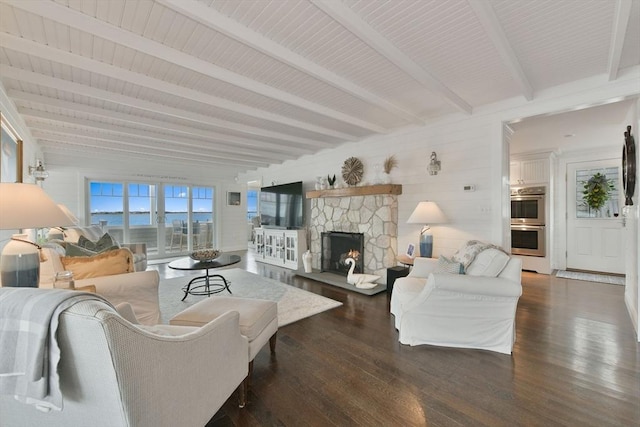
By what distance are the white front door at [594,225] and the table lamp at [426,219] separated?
3.85 metres

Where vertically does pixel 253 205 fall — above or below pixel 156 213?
above

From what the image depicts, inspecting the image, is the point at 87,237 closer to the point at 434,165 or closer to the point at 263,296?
the point at 263,296

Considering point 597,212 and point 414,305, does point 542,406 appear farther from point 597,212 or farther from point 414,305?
point 597,212

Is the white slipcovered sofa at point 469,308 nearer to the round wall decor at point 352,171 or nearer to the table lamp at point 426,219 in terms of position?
the table lamp at point 426,219

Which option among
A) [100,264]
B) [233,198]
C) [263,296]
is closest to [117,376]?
[100,264]

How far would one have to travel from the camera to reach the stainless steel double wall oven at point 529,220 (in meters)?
5.46

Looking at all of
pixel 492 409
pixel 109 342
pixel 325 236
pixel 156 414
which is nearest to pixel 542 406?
pixel 492 409

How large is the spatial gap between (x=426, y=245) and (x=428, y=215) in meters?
0.44

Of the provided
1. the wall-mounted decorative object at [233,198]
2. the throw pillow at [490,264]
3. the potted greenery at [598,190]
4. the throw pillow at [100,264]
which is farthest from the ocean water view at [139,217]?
the potted greenery at [598,190]

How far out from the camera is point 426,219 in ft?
12.6

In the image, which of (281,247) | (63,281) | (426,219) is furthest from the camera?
(281,247)

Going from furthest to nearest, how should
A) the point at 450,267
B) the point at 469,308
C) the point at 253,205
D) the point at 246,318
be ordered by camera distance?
the point at 253,205 < the point at 450,267 < the point at 469,308 < the point at 246,318

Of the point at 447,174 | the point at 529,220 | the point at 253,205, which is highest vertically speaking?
the point at 447,174

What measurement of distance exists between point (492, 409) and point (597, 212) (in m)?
5.67
